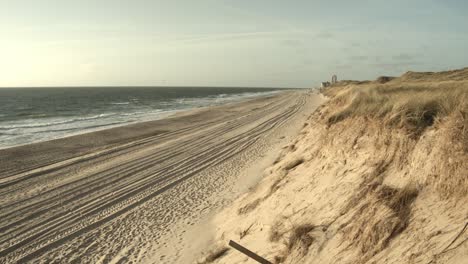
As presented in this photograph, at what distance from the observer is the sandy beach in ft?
27.9

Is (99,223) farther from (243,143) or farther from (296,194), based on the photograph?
(243,143)

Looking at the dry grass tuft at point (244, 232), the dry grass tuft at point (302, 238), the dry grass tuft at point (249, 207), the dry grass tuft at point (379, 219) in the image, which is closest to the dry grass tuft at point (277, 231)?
the dry grass tuft at point (302, 238)

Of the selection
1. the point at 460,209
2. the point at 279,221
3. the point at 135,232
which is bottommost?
the point at 135,232

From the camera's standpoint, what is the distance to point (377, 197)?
17.6 ft

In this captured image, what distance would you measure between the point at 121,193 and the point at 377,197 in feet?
31.1

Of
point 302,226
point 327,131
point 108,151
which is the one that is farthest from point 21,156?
point 302,226

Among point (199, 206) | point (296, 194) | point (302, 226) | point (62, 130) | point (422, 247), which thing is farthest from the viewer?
point (62, 130)

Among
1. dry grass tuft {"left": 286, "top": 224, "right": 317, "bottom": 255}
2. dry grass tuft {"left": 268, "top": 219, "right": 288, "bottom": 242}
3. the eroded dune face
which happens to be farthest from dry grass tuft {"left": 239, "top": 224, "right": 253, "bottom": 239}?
dry grass tuft {"left": 286, "top": 224, "right": 317, "bottom": 255}

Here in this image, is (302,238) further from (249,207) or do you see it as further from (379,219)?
(249,207)

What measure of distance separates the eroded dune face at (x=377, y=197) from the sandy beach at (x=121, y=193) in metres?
1.95

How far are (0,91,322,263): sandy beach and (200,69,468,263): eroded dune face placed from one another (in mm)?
1948

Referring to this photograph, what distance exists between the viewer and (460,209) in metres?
4.34

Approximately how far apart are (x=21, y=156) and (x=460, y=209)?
71.3 ft

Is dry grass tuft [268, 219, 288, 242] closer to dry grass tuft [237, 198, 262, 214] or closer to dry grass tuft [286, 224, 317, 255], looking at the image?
dry grass tuft [286, 224, 317, 255]
